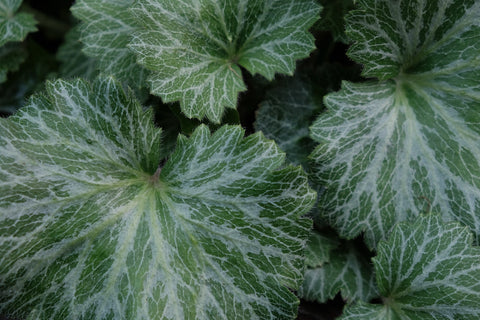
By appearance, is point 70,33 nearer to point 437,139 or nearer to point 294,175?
point 294,175

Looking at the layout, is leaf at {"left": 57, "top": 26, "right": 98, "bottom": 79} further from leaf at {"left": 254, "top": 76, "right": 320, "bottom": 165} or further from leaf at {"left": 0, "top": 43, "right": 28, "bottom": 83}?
leaf at {"left": 254, "top": 76, "right": 320, "bottom": 165}

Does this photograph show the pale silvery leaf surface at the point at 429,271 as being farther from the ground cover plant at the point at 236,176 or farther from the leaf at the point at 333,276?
the leaf at the point at 333,276

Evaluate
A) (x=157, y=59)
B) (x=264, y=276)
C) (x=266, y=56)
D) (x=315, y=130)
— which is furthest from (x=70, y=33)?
(x=264, y=276)

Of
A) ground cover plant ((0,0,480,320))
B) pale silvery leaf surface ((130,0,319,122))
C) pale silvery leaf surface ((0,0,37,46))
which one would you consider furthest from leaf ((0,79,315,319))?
pale silvery leaf surface ((0,0,37,46))

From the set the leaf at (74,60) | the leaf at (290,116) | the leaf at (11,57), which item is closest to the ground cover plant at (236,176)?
the leaf at (290,116)

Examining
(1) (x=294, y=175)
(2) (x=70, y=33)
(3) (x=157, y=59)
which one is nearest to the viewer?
(1) (x=294, y=175)

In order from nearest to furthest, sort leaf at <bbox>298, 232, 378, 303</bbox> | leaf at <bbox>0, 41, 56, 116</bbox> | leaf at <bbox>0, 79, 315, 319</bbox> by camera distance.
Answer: leaf at <bbox>0, 79, 315, 319</bbox> → leaf at <bbox>298, 232, 378, 303</bbox> → leaf at <bbox>0, 41, 56, 116</bbox>
